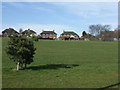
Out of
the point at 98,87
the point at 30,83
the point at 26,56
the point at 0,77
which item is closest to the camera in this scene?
the point at 98,87

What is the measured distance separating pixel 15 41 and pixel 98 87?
5.02m

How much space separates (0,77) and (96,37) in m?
107

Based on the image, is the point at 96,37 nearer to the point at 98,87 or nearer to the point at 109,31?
the point at 109,31

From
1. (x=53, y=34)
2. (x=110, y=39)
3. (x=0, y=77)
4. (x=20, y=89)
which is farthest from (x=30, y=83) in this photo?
(x=53, y=34)

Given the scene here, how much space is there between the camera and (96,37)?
365ft

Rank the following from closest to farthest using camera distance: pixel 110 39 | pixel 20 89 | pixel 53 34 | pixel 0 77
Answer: pixel 20 89 < pixel 0 77 < pixel 110 39 < pixel 53 34

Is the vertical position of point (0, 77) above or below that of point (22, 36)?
below

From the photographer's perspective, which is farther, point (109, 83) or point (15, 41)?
point (15, 41)

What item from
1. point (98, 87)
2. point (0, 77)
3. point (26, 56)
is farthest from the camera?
point (26, 56)

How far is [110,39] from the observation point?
10531 cm

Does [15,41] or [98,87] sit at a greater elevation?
[15,41]

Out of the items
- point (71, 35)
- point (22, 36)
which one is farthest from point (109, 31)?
point (22, 36)

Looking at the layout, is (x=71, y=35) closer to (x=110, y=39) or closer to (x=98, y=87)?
(x=110, y=39)

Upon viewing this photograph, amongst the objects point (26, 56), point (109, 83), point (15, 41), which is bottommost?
point (109, 83)
